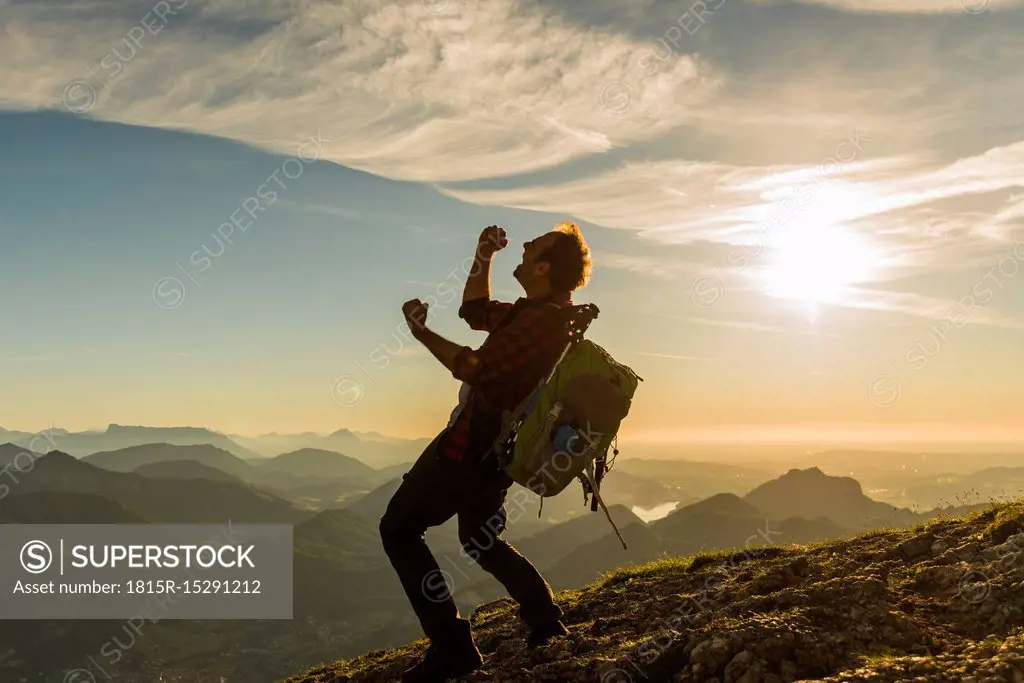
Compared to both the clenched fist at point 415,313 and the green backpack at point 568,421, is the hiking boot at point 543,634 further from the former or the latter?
the clenched fist at point 415,313

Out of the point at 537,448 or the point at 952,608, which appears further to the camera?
the point at 952,608

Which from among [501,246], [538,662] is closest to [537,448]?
[501,246]

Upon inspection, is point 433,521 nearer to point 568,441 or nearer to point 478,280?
point 568,441

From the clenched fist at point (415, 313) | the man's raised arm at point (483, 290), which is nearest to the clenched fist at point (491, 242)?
the man's raised arm at point (483, 290)

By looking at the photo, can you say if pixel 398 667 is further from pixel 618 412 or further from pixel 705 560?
pixel 705 560

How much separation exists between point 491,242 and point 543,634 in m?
3.86

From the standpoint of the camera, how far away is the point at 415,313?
5.17 m

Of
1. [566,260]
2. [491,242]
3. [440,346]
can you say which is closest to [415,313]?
[440,346]

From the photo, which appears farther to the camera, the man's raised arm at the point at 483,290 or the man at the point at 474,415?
the man's raised arm at the point at 483,290

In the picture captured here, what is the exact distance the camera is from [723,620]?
549 cm

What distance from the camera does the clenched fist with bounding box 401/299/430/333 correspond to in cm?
516

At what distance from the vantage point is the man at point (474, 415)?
5.19 metres

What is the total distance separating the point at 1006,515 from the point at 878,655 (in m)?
4.11

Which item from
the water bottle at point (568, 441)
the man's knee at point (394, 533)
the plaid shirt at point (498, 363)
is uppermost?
the plaid shirt at point (498, 363)
